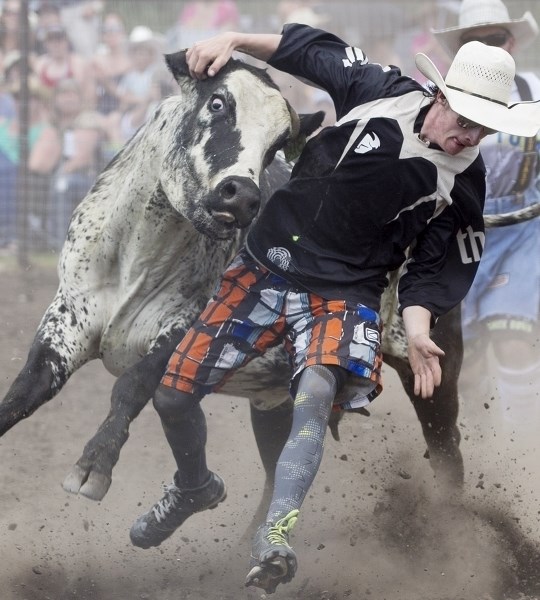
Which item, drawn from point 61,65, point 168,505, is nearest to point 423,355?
point 168,505

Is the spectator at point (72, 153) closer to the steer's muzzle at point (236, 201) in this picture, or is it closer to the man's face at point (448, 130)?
the steer's muzzle at point (236, 201)

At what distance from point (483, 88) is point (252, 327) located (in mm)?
1110

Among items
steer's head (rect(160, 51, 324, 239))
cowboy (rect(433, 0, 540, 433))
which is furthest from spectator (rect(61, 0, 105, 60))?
steer's head (rect(160, 51, 324, 239))

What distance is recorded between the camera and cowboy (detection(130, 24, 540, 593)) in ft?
12.1

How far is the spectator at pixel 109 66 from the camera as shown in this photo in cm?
941

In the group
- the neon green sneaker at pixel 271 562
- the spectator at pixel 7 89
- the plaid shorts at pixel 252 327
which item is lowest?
the spectator at pixel 7 89

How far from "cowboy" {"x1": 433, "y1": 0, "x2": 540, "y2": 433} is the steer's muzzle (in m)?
2.65

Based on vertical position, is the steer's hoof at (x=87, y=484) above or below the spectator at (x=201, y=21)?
above

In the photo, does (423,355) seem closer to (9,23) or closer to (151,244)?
(151,244)

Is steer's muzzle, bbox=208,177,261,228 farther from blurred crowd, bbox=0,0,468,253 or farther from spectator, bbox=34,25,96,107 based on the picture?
spectator, bbox=34,25,96,107

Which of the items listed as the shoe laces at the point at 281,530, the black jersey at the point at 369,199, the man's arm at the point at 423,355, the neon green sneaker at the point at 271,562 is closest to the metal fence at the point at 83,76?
the black jersey at the point at 369,199

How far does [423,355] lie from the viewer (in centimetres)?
371

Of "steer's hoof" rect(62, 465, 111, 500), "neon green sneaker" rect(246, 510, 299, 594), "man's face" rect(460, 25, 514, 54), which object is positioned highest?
"man's face" rect(460, 25, 514, 54)

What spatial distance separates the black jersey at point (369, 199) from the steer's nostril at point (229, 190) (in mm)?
393
